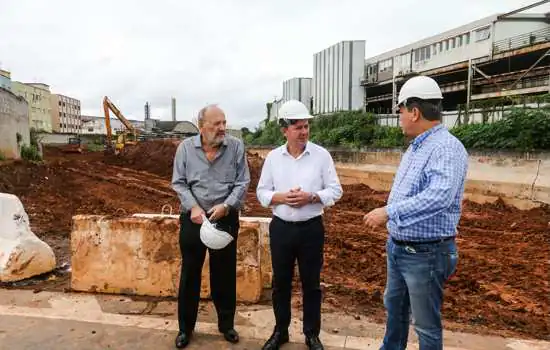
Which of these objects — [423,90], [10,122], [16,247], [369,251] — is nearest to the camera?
[423,90]

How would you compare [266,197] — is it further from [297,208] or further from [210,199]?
[210,199]

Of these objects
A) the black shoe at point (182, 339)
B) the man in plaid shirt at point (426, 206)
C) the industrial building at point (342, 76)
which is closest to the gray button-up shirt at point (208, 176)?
the black shoe at point (182, 339)

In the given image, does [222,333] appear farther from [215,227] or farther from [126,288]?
[126,288]

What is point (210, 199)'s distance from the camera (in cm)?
316

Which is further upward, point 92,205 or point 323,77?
point 323,77

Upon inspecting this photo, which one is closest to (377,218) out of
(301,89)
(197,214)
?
(197,214)

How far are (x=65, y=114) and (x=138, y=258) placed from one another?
77.4 metres

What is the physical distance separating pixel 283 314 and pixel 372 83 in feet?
95.3

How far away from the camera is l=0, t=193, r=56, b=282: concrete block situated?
432 centimetres

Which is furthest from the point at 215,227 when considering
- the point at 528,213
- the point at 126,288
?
the point at 528,213

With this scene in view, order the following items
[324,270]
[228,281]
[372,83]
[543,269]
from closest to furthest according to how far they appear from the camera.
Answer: [228,281] < [324,270] < [543,269] < [372,83]

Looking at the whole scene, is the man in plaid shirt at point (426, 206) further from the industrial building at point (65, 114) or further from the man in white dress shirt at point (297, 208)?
the industrial building at point (65, 114)

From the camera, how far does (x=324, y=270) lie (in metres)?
5.68

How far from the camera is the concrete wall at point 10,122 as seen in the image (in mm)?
14180
